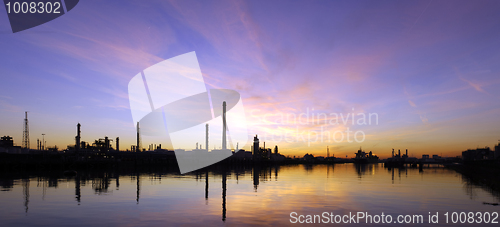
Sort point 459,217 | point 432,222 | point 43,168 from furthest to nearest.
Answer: point 43,168
point 459,217
point 432,222

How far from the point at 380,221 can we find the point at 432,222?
3169 millimetres

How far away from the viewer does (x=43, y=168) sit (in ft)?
300

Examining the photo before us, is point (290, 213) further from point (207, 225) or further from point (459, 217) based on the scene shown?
point (459, 217)

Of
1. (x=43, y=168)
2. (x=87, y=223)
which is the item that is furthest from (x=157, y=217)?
(x=43, y=168)

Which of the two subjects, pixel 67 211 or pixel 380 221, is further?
pixel 67 211

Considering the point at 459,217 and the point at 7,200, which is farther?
the point at 7,200

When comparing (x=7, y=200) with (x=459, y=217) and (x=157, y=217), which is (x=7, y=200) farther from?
(x=459, y=217)

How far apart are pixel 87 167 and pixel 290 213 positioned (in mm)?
92793

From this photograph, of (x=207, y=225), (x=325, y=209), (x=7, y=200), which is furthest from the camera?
(x=7, y=200)

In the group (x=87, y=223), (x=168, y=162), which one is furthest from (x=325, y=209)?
(x=168, y=162)

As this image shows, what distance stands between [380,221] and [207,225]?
34.7 feet

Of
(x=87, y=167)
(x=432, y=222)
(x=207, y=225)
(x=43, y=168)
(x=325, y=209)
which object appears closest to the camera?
(x=207, y=225)

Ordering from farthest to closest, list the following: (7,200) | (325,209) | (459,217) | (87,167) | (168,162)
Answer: (168,162)
(87,167)
(7,200)
(325,209)
(459,217)

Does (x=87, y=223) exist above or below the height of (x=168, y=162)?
above
